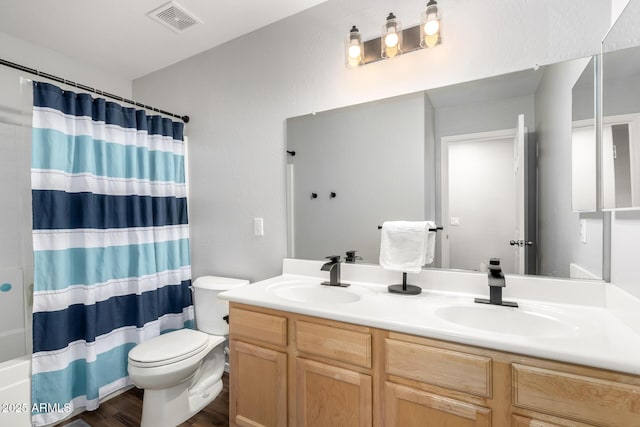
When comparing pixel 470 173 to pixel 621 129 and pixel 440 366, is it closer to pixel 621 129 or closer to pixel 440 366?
pixel 621 129

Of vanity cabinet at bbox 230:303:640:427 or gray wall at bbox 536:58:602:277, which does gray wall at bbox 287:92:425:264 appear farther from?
vanity cabinet at bbox 230:303:640:427

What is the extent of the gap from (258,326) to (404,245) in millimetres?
807

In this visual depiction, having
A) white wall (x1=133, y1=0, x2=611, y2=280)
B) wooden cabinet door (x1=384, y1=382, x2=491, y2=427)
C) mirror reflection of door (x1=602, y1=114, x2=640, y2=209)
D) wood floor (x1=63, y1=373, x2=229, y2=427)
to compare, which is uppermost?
white wall (x1=133, y1=0, x2=611, y2=280)

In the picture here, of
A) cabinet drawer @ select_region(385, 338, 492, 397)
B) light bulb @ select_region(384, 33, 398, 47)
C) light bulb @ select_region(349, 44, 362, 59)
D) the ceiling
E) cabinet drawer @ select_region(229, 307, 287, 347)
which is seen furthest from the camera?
the ceiling

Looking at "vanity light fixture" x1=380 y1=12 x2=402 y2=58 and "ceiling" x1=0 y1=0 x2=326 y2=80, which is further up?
"ceiling" x1=0 y1=0 x2=326 y2=80

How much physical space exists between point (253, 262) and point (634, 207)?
75.8 inches

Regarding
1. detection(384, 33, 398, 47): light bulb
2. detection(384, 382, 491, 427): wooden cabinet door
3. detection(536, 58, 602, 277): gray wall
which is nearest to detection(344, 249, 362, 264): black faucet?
detection(384, 382, 491, 427): wooden cabinet door

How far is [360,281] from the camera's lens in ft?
5.54

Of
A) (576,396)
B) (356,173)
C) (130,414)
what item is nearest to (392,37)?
(356,173)

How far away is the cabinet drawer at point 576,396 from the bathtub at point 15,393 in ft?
7.50

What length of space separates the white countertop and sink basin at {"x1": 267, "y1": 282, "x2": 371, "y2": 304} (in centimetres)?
1

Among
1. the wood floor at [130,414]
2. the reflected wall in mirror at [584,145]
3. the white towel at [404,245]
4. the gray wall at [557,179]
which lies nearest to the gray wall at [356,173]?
the white towel at [404,245]

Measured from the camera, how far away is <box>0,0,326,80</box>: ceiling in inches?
71.5

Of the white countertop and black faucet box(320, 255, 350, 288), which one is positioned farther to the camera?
black faucet box(320, 255, 350, 288)
